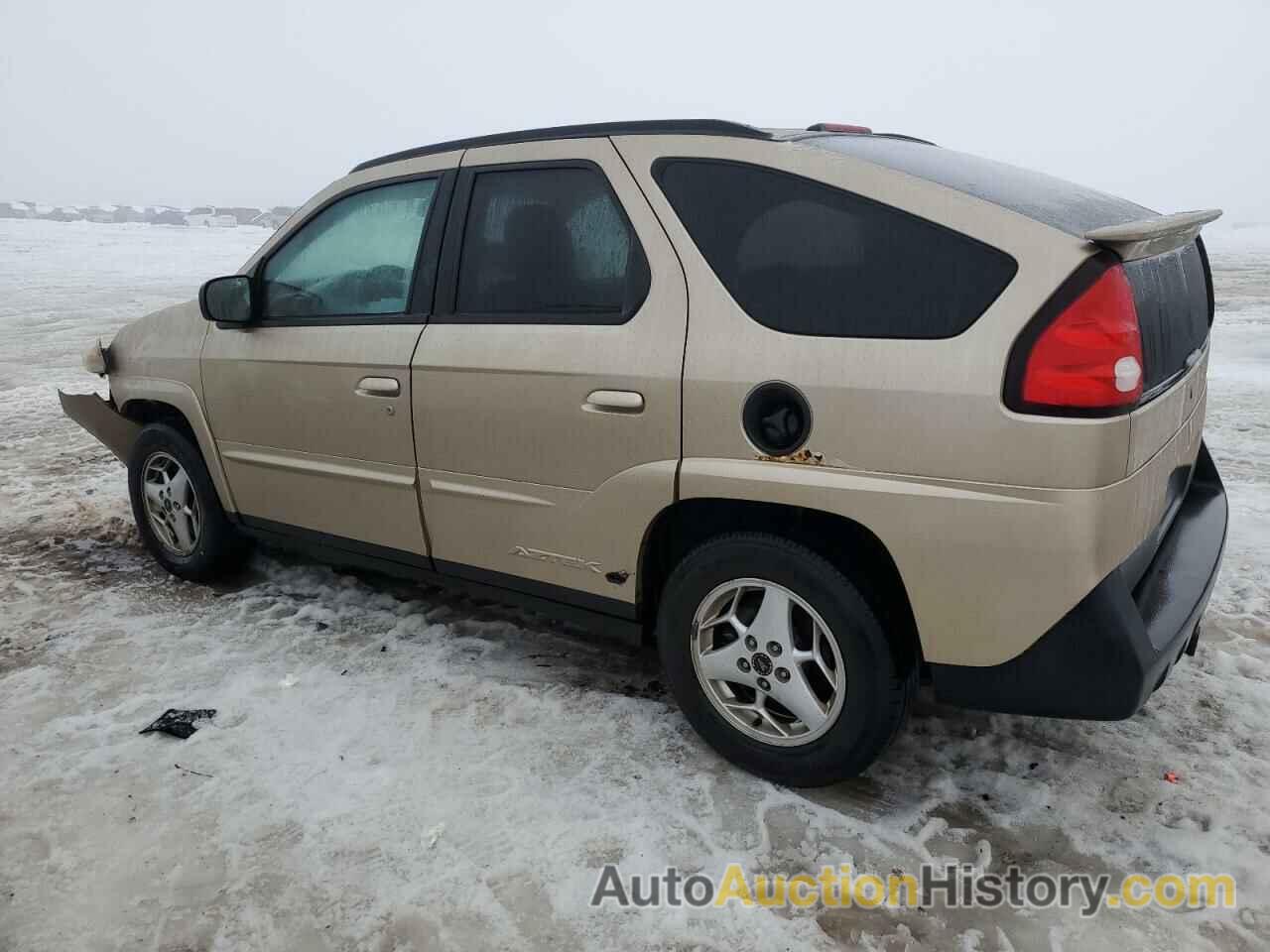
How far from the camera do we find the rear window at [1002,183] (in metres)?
2.17

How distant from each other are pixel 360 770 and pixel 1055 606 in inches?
79.4

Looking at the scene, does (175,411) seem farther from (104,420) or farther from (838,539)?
(838,539)

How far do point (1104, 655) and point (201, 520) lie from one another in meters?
3.66

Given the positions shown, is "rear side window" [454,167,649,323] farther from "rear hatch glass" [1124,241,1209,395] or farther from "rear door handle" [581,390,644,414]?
"rear hatch glass" [1124,241,1209,395]

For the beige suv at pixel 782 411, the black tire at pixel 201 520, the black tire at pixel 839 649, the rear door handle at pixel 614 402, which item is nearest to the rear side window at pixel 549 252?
the beige suv at pixel 782 411

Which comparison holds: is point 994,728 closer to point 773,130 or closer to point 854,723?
point 854,723

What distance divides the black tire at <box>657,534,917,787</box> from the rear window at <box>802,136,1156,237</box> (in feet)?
3.26

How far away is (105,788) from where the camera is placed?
267 centimetres

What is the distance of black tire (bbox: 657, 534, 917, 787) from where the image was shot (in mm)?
2311

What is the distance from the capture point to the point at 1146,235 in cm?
198

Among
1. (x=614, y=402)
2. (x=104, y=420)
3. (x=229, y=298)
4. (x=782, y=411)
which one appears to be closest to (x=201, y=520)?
(x=104, y=420)

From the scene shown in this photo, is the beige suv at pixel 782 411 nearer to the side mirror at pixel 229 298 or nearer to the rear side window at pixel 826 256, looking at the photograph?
the rear side window at pixel 826 256

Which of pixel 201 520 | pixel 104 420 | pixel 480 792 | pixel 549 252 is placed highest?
pixel 549 252

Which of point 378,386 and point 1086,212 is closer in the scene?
point 1086,212
